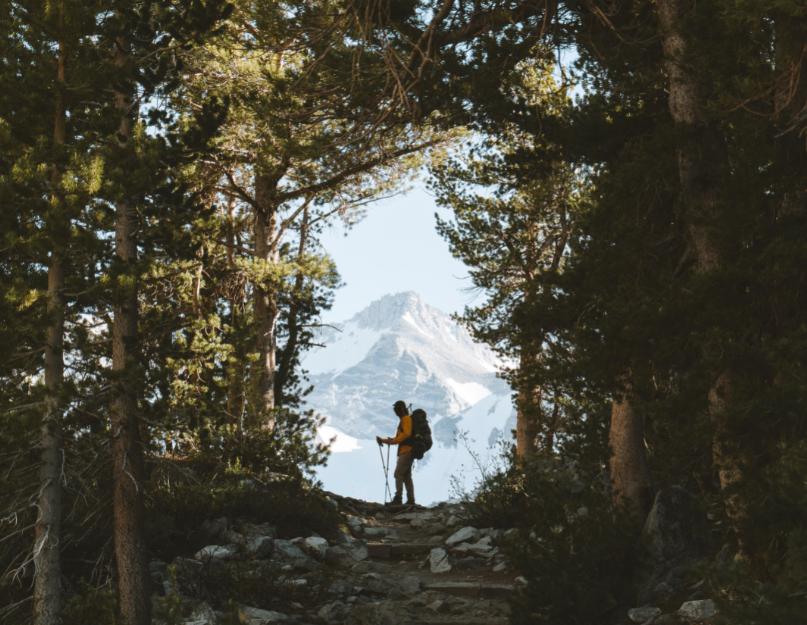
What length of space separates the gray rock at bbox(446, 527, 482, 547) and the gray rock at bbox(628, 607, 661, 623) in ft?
14.0

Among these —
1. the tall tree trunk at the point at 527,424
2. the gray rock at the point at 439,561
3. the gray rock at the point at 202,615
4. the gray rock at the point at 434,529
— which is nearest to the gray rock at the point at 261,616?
the gray rock at the point at 202,615

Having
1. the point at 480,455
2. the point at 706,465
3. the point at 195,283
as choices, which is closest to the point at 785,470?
the point at 706,465

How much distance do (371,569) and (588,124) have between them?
6166 mm

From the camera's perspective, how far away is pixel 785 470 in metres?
3.47

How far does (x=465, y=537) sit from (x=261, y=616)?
418 cm

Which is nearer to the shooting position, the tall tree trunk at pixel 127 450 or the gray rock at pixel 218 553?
the tall tree trunk at pixel 127 450

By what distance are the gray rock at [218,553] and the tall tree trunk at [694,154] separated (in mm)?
5232

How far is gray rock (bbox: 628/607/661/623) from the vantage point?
520cm

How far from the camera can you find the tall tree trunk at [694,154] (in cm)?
560

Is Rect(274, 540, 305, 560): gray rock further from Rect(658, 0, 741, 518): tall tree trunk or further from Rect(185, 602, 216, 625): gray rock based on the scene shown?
Rect(658, 0, 741, 518): tall tree trunk

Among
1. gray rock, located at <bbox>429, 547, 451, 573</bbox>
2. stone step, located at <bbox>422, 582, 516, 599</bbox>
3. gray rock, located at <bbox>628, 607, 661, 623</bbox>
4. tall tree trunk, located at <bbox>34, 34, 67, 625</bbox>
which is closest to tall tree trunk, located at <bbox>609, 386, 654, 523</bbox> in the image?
stone step, located at <bbox>422, 582, 516, 599</bbox>

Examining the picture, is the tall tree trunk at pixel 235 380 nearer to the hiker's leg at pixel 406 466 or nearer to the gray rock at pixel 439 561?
the gray rock at pixel 439 561

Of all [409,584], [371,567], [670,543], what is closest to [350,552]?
[371,567]

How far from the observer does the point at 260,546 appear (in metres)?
7.80
